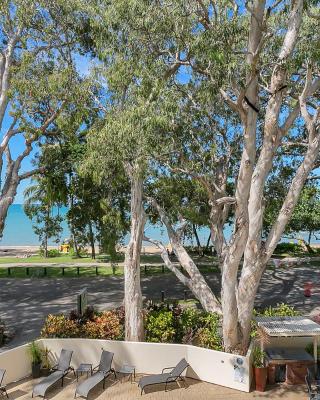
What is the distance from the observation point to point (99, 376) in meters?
11.2

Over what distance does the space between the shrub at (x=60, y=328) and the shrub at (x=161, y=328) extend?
2204mm

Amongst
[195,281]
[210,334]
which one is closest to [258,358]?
[210,334]

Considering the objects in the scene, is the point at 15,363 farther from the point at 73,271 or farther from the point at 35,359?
the point at 73,271

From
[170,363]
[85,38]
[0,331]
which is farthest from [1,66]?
[170,363]

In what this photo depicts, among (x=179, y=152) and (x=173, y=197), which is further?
(x=173, y=197)

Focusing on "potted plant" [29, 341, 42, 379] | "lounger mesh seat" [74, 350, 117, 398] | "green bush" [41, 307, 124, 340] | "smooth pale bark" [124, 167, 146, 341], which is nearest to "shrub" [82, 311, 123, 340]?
"green bush" [41, 307, 124, 340]

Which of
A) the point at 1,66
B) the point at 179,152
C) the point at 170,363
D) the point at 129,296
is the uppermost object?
the point at 1,66

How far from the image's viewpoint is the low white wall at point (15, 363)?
11414 millimetres

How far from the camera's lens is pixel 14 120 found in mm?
18812

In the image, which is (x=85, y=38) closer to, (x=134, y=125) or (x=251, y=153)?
(x=134, y=125)

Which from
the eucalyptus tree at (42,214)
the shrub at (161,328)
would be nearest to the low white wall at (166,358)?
Result: the shrub at (161,328)

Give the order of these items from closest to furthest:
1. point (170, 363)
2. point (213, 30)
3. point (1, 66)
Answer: point (213, 30)
point (170, 363)
point (1, 66)

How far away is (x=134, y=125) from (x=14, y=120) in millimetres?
7779

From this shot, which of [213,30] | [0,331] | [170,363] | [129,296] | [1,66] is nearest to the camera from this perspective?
[213,30]
